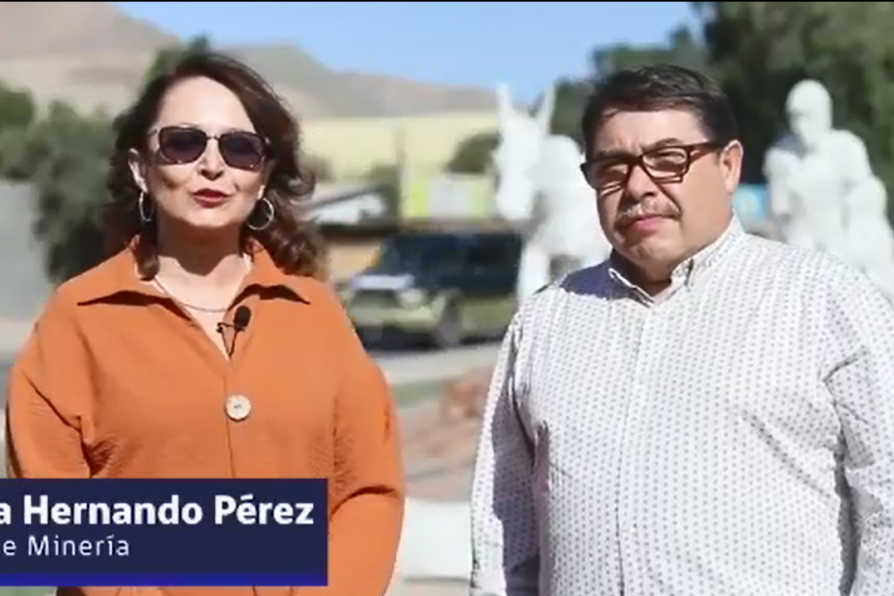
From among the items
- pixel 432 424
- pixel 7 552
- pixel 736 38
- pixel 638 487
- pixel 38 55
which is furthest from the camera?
pixel 38 55

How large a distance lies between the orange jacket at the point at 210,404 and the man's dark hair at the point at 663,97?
24.3 inches

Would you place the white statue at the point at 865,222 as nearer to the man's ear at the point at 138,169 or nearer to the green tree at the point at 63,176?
the man's ear at the point at 138,169

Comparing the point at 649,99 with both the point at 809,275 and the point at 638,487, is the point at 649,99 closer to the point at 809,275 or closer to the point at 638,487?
the point at 809,275

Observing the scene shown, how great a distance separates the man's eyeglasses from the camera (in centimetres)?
338

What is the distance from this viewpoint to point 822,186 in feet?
49.1

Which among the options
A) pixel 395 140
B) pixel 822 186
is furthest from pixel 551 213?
pixel 395 140

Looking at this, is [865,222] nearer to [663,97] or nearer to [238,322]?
[663,97]

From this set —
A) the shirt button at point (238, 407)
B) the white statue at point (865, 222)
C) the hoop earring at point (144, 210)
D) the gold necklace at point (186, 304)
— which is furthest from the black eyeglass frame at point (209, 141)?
the white statue at point (865, 222)

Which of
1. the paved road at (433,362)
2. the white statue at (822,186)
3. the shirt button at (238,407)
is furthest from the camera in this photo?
the paved road at (433,362)

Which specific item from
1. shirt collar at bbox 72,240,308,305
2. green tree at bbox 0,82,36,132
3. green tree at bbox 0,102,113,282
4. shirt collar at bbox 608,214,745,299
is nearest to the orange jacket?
shirt collar at bbox 72,240,308,305

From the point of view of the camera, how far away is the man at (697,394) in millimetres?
3254

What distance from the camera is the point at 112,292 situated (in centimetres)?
328

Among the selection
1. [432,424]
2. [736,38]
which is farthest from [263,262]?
[736,38]

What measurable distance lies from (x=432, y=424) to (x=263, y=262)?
12018 millimetres
